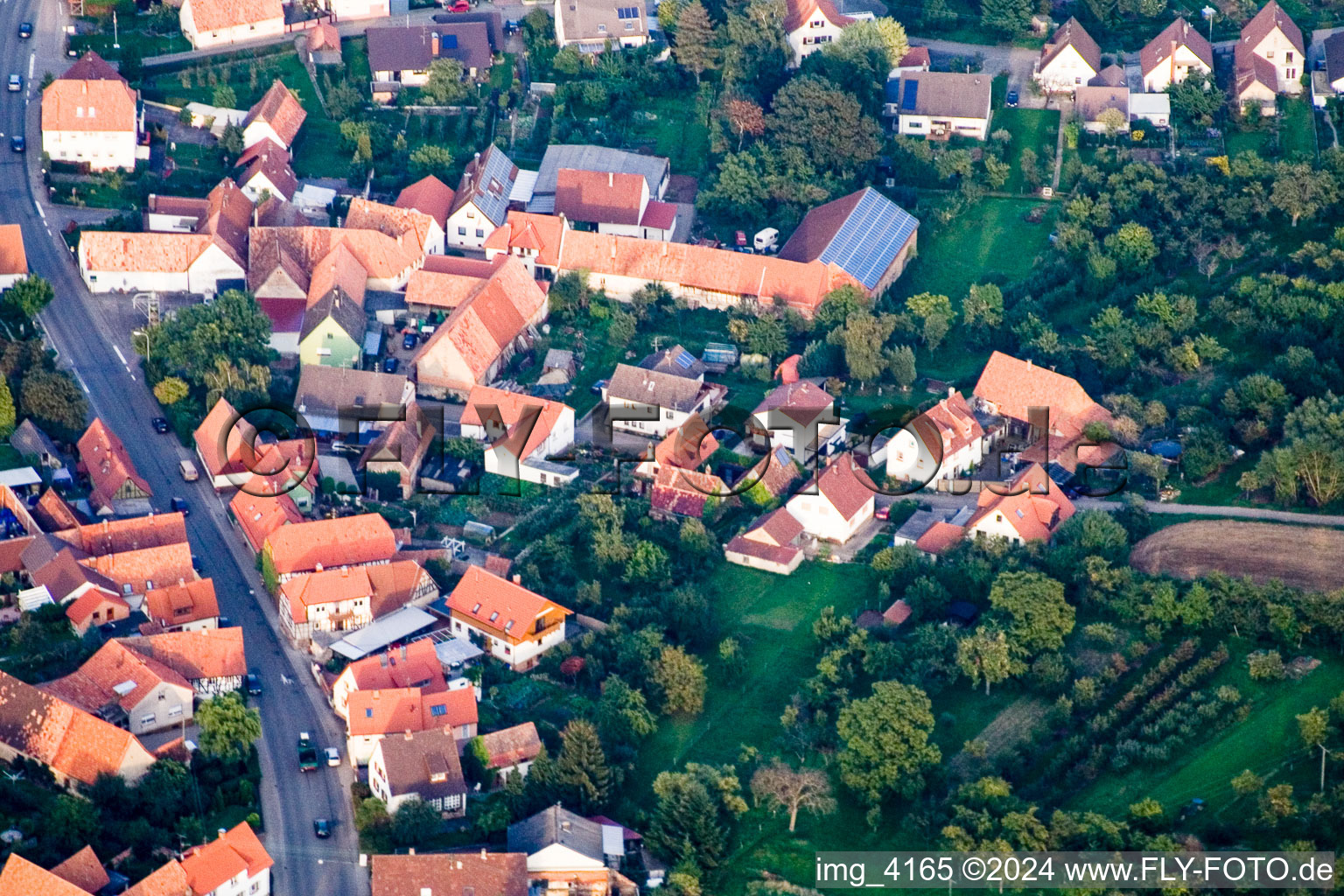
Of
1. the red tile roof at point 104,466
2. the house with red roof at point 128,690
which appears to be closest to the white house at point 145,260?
the red tile roof at point 104,466

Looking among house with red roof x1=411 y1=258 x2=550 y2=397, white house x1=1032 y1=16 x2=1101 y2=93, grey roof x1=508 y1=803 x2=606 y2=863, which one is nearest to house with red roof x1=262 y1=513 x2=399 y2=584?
house with red roof x1=411 y1=258 x2=550 y2=397

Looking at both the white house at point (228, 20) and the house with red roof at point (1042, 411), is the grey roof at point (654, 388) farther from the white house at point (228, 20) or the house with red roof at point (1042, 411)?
the white house at point (228, 20)

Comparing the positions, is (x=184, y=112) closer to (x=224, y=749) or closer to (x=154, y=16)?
(x=154, y=16)

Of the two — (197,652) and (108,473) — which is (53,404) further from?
(197,652)

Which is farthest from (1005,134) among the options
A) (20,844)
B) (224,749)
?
(20,844)

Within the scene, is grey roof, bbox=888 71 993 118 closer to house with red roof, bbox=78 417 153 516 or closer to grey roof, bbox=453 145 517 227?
grey roof, bbox=453 145 517 227
